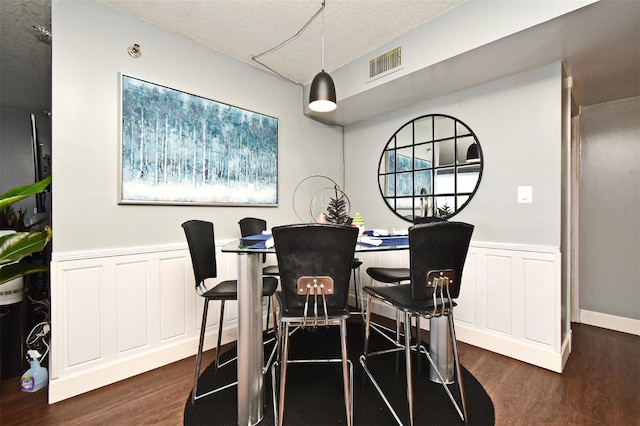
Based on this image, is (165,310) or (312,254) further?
(165,310)

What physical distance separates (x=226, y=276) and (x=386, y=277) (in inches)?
55.8

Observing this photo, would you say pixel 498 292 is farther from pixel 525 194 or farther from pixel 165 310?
pixel 165 310

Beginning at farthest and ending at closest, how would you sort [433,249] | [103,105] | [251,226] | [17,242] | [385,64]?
1. [251,226]
2. [385,64]
3. [103,105]
4. [17,242]
5. [433,249]

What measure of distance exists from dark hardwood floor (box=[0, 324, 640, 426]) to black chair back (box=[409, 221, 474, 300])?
91 cm

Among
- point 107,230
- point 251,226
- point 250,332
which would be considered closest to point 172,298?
point 107,230

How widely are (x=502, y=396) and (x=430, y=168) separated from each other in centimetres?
195

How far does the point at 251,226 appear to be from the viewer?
266 cm

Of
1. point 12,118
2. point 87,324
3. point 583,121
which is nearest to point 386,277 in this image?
point 87,324

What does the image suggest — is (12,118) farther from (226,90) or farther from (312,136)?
(312,136)

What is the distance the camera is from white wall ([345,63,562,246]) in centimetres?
215

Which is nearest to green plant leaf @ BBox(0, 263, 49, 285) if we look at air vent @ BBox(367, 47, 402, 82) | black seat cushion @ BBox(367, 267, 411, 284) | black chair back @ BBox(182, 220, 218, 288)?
black chair back @ BBox(182, 220, 218, 288)

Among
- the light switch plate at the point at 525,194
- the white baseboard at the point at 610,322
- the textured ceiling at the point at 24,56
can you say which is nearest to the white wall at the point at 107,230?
the textured ceiling at the point at 24,56

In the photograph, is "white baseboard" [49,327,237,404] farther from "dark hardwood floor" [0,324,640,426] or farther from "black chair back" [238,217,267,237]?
"black chair back" [238,217,267,237]

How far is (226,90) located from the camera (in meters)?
2.64
